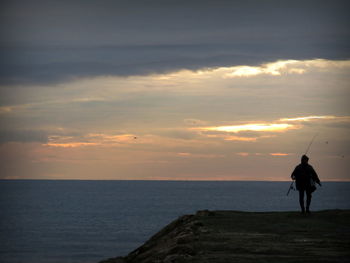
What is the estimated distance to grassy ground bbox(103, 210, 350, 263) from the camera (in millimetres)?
15844

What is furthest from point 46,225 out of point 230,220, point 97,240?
point 230,220

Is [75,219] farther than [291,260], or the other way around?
[75,219]

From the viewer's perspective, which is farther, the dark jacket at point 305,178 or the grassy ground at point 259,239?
the dark jacket at point 305,178

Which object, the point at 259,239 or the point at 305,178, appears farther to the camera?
the point at 305,178

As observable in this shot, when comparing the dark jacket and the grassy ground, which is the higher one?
the dark jacket

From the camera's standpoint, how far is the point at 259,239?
18812 millimetres

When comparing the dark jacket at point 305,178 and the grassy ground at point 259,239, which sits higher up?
the dark jacket at point 305,178

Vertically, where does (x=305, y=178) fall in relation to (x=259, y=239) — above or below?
above

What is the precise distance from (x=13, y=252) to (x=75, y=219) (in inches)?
1988

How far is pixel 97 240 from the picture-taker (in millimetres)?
84250

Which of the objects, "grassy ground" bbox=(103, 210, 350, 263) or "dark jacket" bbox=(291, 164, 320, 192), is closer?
"grassy ground" bbox=(103, 210, 350, 263)

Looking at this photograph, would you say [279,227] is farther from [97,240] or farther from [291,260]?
[97,240]

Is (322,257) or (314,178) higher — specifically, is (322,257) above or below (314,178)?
below

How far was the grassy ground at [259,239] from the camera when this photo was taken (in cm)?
1584
